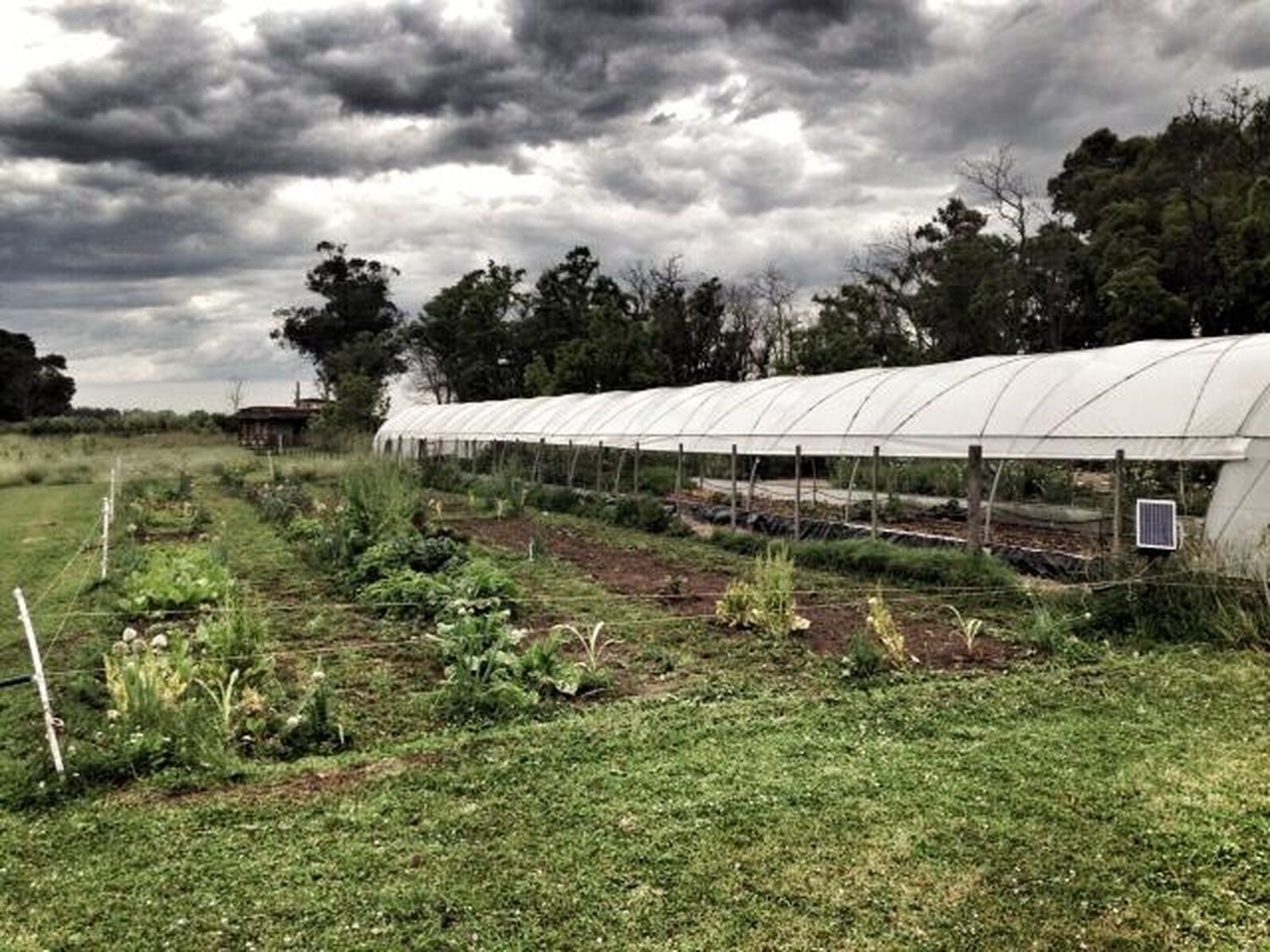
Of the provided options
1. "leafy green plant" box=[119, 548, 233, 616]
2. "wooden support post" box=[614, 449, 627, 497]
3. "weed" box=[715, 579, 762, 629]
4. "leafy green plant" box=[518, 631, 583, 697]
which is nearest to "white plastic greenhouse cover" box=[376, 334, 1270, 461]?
"wooden support post" box=[614, 449, 627, 497]

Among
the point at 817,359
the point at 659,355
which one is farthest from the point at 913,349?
the point at 659,355

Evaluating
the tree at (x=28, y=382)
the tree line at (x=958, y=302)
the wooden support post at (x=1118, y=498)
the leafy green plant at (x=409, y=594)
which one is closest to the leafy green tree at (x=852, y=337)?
the tree line at (x=958, y=302)

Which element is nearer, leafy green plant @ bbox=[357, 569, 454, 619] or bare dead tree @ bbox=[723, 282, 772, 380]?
leafy green plant @ bbox=[357, 569, 454, 619]

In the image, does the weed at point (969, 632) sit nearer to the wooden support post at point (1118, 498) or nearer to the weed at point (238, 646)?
the wooden support post at point (1118, 498)

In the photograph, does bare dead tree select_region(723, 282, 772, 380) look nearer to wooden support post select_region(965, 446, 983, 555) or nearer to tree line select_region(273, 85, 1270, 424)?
tree line select_region(273, 85, 1270, 424)

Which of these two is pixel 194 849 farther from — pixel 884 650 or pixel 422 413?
pixel 422 413

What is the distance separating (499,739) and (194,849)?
1.52 metres

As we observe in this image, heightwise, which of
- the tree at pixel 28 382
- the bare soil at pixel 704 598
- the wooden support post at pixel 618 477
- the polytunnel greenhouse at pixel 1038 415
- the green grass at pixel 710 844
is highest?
the tree at pixel 28 382

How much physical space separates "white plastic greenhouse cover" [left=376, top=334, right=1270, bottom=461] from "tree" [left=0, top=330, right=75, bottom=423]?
47179mm

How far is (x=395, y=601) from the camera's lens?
316 inches

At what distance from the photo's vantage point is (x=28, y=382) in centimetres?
5481

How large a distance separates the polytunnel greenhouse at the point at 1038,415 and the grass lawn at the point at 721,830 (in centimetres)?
309

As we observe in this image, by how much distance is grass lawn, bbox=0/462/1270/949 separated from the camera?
306 centimetres

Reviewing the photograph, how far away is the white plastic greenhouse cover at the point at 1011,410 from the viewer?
860 centimetres
